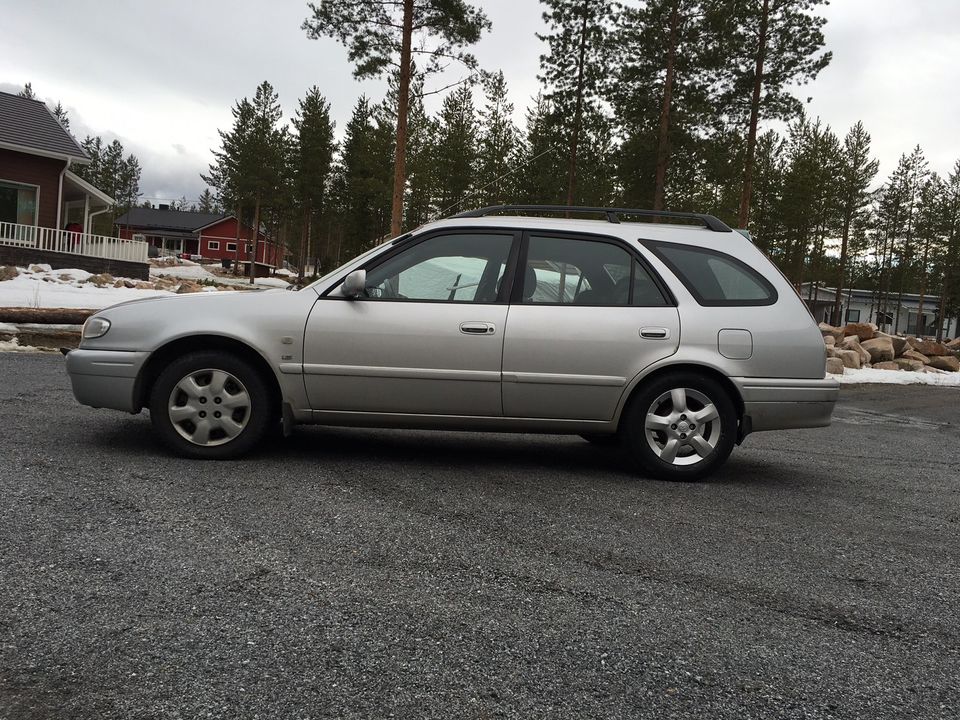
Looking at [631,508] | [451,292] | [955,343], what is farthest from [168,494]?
[955,343]

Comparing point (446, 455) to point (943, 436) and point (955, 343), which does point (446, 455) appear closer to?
point (943, 436)

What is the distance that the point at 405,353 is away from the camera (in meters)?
5.15

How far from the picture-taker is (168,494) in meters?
4.33

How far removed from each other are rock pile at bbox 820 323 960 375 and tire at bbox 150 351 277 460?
1470cm

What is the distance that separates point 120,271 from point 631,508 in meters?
26.6

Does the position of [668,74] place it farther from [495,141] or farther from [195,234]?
[195,234]

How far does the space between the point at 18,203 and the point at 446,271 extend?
88.8 ft

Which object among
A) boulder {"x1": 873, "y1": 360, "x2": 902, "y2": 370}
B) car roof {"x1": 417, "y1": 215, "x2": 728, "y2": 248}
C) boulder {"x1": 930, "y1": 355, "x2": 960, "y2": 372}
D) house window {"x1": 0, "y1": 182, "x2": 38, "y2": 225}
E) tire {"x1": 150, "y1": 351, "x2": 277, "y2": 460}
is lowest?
tire {"x1": 150, "y1": 351, "x2": 277, "y2": 460}

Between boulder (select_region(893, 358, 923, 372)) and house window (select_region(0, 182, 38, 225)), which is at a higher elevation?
house window (select_region(0, 182, 38, 225))

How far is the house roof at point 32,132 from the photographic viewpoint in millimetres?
26391

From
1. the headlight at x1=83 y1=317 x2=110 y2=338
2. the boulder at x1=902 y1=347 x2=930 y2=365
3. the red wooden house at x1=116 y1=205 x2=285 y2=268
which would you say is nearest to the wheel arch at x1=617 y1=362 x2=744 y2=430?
the headlight at x1=83 y1=317 x2=110 y2=338

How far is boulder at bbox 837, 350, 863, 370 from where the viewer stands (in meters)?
18.5

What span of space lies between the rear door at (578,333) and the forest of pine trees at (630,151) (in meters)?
9.61

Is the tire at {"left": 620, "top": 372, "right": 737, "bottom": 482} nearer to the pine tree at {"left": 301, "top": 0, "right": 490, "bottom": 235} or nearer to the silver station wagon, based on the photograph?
the silver station wagon
